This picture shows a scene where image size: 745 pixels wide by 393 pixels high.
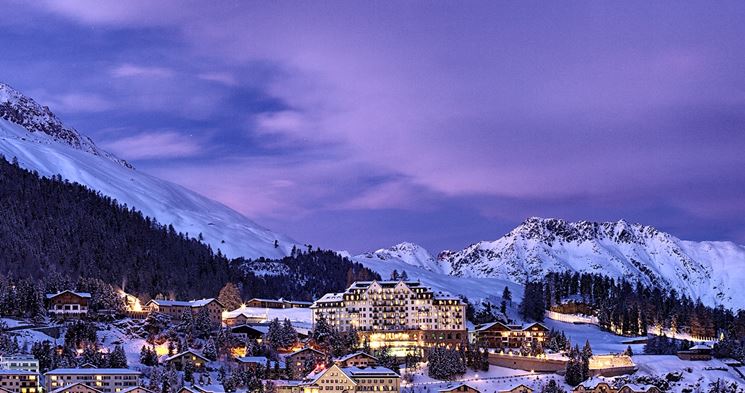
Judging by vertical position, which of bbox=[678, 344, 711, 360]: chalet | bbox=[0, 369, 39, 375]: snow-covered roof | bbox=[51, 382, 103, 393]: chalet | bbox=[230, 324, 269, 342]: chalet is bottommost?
bbox=[51, 382, 103, 393]: chalet

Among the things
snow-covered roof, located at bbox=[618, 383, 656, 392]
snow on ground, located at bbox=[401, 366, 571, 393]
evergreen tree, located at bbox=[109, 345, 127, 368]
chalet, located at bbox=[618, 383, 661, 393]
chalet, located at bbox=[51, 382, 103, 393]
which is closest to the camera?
chalet, located at bbox=[51, 382, 103, 393]

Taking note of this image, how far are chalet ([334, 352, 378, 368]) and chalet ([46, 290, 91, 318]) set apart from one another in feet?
129

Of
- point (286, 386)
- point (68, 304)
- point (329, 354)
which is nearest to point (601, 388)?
point (329, 354)

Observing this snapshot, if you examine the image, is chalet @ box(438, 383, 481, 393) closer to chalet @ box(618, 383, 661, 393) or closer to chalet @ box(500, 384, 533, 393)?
chalet @ box(500, 384, 533, 393)

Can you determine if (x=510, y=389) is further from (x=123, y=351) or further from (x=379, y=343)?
(x=123, y=351)

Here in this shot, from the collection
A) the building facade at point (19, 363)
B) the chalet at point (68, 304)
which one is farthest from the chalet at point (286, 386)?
the chalet at point (68, 304)

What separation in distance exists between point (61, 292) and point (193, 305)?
81.6 ft

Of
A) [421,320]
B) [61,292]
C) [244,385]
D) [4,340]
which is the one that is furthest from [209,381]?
[421,320]

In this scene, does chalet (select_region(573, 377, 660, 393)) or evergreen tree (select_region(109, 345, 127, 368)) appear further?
chalet (select_region(573, 377, 660, 393))

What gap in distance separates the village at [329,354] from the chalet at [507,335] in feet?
0.70

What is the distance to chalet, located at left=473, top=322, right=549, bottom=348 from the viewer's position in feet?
607

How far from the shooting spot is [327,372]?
14700 centimetres

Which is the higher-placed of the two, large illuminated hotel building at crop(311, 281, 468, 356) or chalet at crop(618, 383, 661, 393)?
large illuminated hotel building at crop(311, 281, 468, 356)

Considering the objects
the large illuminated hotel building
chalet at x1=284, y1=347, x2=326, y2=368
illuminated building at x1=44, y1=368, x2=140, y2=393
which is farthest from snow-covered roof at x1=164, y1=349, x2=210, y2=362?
the large illuminated hotel building
